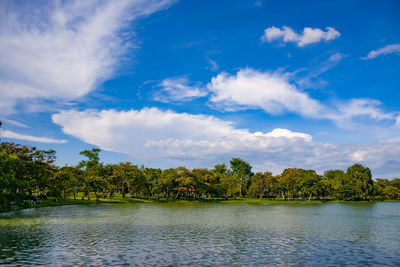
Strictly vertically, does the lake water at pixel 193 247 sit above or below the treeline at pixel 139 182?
below

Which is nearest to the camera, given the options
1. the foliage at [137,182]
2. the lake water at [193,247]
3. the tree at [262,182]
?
the lake water at [193,247]

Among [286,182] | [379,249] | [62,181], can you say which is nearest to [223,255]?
[379,249]

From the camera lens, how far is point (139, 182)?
134 m

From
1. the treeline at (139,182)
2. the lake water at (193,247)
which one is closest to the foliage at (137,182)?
the treeline at (139,182)

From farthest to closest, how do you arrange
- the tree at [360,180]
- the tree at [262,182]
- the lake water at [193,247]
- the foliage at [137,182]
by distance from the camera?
the tree at [262,182]
the tree at [360,180]
the foliage at [137,182]
the lake water at [193,247]

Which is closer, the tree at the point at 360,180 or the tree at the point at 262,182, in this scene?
Answer: the tree at the point at 360,180

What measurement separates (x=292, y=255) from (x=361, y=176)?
153249 mm

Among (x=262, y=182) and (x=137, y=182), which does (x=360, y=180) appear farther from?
(x=137, y=182)

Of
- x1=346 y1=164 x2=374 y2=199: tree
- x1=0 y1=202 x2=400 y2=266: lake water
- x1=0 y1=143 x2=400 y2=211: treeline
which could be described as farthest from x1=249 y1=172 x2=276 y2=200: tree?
x1=0 y1=202 x2=400 y2=266: lake water

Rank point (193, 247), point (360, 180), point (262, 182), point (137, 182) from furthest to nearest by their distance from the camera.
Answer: point (262, 182)
point (360, 180)
point (137, 182)
point (193, 247)

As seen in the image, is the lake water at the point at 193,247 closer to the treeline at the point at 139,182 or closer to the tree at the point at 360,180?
the treeline at the point at 139,182

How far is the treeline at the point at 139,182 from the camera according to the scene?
8388cm

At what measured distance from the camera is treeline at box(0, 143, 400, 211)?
275 feet

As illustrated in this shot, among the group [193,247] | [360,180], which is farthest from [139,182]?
[360,180]
